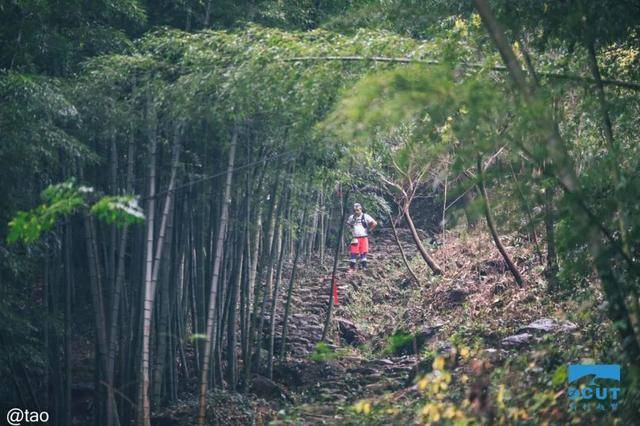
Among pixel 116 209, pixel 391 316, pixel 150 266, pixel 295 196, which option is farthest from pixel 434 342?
pixel 116 209

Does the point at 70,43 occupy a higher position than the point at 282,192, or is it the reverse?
the point at 70,43

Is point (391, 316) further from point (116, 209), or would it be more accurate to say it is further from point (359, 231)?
point (116, 209)

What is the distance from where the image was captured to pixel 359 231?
13070 millimetres

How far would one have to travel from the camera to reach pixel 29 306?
25.8ft

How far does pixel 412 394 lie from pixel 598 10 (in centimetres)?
321

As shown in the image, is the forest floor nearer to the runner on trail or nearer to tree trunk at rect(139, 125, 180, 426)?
the runner on trail

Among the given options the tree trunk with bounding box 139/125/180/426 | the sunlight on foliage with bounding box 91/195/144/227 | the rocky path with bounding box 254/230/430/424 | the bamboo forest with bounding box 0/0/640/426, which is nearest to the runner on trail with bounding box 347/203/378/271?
the rocky path with bounding box 254/230/430/424

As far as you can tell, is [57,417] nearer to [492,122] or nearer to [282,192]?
[282,192]

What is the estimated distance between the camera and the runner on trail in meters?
12.9

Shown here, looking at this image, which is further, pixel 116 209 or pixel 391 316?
pixel 391 316

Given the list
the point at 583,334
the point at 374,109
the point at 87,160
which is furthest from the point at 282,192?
the point at 374,109

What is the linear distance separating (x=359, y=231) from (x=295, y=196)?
2719 mm

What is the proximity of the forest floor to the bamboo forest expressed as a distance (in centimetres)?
4

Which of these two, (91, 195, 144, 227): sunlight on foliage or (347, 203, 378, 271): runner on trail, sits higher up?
(347, 203, 378, 271): runner on trail
